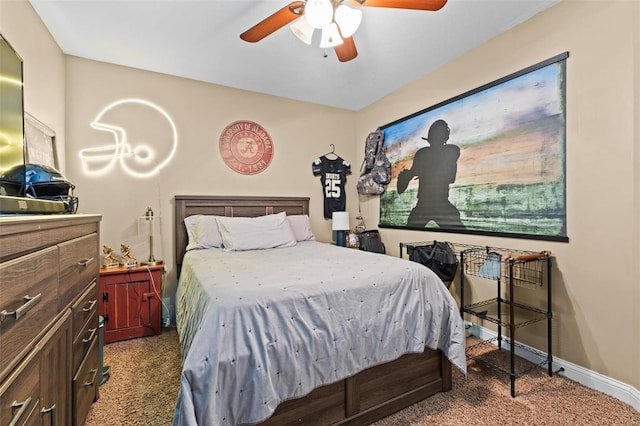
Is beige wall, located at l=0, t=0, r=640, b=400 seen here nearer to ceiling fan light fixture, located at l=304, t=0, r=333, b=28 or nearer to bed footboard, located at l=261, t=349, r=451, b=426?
bed footboard, located at l=261, t=349, r=451, b=426

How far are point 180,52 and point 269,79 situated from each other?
0.91 metres

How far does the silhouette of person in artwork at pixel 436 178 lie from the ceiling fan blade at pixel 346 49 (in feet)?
4.17

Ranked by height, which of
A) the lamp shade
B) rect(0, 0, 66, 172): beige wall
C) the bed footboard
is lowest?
the bed footboard

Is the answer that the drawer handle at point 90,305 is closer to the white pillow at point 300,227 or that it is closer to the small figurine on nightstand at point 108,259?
the small figurine on nightstand at point 108,259

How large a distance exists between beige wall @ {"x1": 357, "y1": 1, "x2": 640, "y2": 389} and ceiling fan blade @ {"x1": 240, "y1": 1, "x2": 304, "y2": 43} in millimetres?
1806

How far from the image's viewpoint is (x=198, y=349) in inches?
46.8

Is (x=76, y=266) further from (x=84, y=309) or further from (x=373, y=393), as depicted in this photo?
(x=373, y=393)

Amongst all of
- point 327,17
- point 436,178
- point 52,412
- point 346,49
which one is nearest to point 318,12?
point 327,17

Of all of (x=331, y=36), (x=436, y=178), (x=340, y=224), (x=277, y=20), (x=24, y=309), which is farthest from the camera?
(x=340, y=224)

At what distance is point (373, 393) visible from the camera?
64.1 inches

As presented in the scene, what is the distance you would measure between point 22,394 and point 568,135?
2998 millimetres

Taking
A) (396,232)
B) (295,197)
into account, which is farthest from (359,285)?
(295,197)

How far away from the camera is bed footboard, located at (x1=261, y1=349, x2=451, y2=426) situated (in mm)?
1440

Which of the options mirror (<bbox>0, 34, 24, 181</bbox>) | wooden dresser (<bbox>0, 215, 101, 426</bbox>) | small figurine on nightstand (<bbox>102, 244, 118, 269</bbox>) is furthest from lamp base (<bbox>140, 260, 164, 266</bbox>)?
mirror (<bbox>0, 34, 24, 181</bbox>)
